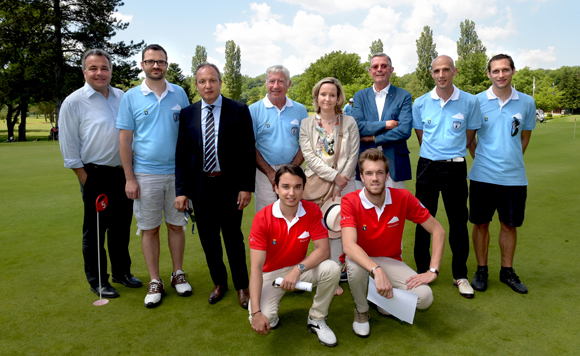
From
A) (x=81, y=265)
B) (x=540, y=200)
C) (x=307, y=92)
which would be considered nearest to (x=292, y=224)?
(x=81, y=265)

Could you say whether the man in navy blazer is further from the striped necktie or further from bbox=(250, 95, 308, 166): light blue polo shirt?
the striped necktie

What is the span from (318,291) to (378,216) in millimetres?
764

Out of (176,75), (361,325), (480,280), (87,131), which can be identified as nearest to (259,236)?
(361,325)

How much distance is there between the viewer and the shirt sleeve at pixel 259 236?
9.80 ft

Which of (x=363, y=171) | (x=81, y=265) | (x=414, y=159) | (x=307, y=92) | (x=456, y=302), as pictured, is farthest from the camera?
(x=307, y=92)

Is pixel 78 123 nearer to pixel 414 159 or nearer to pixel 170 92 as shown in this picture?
pixel 170 92

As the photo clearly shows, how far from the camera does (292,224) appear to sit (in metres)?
3.11

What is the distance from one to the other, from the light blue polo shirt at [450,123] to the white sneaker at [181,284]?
2.66 metres

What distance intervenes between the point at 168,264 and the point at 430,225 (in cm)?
299

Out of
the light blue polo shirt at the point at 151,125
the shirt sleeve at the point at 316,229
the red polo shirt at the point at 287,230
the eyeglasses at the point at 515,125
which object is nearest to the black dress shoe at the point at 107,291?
the light blue polo shirt at the point at 151,125

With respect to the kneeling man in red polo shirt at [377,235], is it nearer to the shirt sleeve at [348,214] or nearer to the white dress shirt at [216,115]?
the shirt sleeve at [348,214]

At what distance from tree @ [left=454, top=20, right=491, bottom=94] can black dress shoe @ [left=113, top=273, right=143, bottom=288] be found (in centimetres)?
5526

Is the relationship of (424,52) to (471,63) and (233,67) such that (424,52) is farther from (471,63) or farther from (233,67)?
(233,67)

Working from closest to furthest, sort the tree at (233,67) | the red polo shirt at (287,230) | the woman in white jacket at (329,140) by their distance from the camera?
1. the red polo shirt at (287,230)
2. the woman in white jacket at (329,140)
3. the tree at (233,67)
